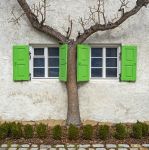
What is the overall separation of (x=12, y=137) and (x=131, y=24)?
4589 mm

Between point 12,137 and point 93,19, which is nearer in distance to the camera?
point 12,137

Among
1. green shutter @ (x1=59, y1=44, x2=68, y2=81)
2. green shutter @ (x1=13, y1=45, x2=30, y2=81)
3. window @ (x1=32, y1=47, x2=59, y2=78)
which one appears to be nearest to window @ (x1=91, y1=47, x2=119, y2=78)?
green shutter @ (x1=59, y1=44, x2=68, y2=81)

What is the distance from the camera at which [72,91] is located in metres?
10.5

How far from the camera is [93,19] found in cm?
1064

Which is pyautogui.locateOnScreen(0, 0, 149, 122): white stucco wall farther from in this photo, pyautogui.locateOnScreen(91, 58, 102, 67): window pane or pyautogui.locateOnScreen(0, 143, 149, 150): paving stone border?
pyautogui.locateOnScreen(0, 143, 149, 150): paving stone border

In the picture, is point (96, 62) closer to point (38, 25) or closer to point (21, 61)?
point (38, 25)

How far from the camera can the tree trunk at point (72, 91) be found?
1035 cm

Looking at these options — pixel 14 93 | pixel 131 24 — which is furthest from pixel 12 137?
pixel 131 24

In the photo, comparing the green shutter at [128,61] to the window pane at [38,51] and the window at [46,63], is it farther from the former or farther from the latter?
the window pane at [38,51]

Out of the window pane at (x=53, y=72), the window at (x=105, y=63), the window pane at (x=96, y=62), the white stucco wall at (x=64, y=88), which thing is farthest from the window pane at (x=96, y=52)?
the window pane at (x=53, y=72)

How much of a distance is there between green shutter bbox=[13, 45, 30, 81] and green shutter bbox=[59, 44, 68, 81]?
3.10 ft

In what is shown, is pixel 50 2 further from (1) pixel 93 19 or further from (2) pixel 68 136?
(2) pixel 68 136

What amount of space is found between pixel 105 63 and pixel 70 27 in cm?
146

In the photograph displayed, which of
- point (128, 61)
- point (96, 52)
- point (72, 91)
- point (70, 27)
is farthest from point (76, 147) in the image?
point (70, 27)
